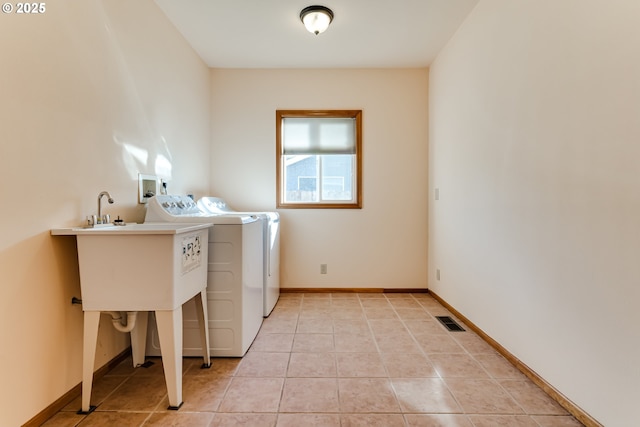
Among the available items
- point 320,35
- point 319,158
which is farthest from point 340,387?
point 320,35

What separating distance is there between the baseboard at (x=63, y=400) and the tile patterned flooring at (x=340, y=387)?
0.09 ft

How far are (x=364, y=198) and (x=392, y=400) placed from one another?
87.9 inches

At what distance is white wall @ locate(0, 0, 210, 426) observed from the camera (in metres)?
1.22

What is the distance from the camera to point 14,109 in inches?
48.1

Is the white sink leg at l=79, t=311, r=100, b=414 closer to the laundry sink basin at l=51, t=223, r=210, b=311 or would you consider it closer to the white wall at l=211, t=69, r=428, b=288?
the laundry sink basin at l=51, t=223, r=210, b=311

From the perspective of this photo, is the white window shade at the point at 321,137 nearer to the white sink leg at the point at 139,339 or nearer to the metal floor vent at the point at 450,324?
the metal floor vent at the point at 450,324

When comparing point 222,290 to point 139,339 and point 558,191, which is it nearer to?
point 139,339

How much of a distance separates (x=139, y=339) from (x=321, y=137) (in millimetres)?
2579

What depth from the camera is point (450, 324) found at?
8.39 ft

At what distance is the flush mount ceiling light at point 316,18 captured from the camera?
92.4 inches

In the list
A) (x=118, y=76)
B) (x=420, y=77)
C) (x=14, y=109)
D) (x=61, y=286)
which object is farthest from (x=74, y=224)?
(x=420, y=77)

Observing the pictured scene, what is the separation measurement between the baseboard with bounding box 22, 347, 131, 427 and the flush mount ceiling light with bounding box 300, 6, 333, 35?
276 centimetres

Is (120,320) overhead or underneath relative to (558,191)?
underneath

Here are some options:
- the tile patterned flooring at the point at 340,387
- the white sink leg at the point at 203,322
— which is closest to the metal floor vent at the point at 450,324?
the tile patterned flooring at the point at 340,387
